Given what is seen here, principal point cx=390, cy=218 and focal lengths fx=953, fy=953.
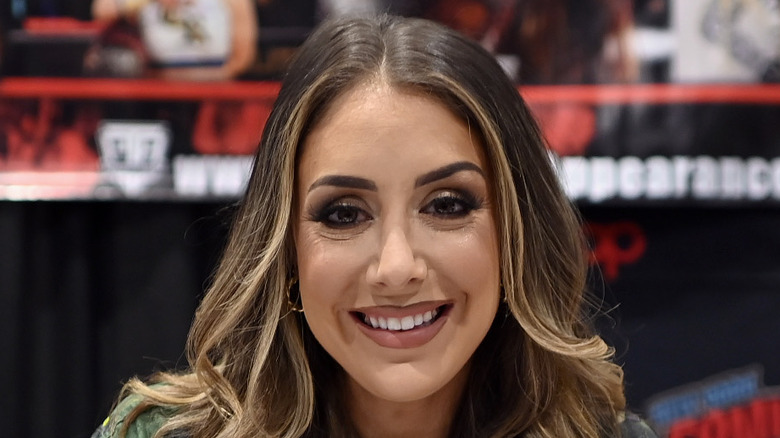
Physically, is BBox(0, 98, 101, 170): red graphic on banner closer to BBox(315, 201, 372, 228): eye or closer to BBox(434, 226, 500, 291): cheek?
BBox(315, 201, 372, 228): eye

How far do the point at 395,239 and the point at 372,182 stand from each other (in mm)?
77

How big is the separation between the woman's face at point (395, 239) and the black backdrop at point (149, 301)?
104 centimetres

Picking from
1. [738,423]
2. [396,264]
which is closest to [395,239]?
[396,264]

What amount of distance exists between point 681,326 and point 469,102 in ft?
4.08

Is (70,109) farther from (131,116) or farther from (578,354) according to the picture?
(578,354)

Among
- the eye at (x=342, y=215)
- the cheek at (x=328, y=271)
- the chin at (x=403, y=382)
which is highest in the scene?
the eye at (x=342, y=215)

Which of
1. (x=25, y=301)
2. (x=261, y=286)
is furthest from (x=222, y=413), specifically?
(x=25, y=301)

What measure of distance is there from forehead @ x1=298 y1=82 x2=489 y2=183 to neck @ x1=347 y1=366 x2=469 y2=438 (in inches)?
13.8

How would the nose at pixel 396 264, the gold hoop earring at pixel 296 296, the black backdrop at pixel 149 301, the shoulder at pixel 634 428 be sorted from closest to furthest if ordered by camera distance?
the nose at pixel 396 264
the gold hoop earring at pixel 296 296
the shoulder at pixel 634 428
the black backdrop at pixel 149 301

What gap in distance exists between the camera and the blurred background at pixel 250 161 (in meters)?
2.09

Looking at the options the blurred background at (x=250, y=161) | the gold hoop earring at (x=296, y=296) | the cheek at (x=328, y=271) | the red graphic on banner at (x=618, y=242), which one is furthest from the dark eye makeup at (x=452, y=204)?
the red graphic on banner at (x=618, y=242)

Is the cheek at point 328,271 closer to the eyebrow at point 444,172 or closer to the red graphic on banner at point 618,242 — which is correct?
the eyebrow at point 444,172

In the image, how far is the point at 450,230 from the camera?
121cm

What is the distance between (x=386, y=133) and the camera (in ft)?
3.87
